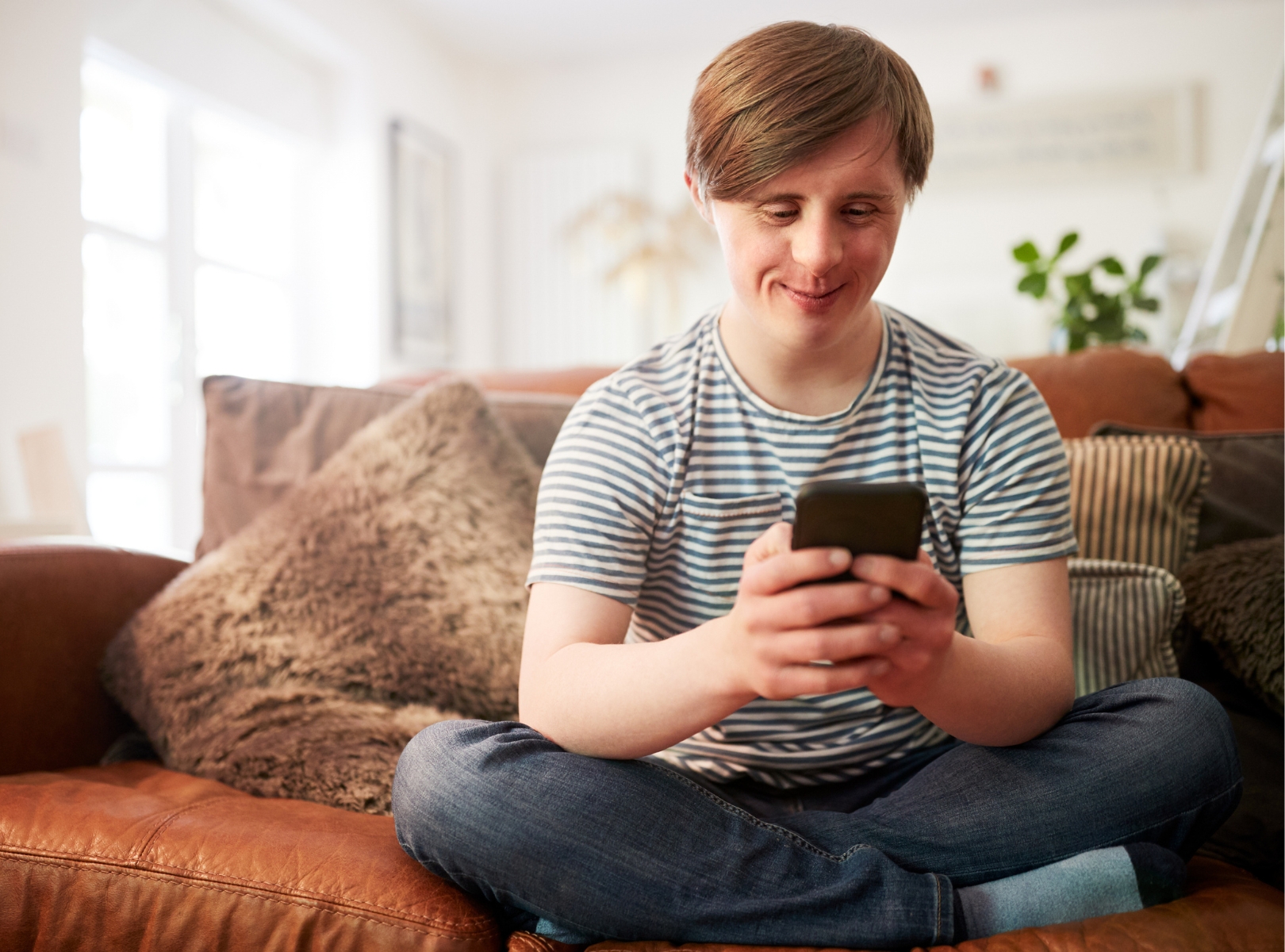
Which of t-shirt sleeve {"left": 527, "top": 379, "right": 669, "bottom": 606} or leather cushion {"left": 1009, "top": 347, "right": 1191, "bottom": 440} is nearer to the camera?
t-shirt sleeve {"left": 527, "top": 379, "right": 669, "bottom": 606}

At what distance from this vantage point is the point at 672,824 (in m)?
0.76

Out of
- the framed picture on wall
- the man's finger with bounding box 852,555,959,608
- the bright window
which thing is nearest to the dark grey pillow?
the man's finger with bounding box 852,555,959,608

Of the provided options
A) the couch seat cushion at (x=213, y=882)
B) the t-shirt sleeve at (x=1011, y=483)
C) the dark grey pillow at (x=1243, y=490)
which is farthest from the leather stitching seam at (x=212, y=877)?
the dark grey pillow at (x=1243, y=490)

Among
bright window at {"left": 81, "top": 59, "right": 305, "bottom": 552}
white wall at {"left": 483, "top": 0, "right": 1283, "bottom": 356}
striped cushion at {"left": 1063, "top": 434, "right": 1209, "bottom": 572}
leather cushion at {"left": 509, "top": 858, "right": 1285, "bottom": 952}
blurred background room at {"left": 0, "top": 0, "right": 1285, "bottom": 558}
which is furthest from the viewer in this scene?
white wall at {"left": 483, "top": 0, "right": 1283, "bottom": 356}

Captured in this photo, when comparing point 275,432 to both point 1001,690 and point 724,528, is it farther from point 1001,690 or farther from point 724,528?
A: point 1001,690

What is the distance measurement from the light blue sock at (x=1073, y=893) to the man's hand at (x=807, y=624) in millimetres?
242

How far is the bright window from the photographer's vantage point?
294cm

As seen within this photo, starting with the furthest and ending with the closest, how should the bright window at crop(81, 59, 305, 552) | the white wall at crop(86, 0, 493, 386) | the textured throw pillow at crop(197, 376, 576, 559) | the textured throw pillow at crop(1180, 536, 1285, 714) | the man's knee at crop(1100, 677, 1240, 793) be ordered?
the white wall at crop(86, 0, 493, 386) < the bright window at crop(81, 59, 305, 552) < the textured throw pillow at crop(197, 376, 576, 559) < the textured throw pillow at crop(1180, 536, 1285, 714) < the man's knee at crop(1100, 677, 1240, 793)

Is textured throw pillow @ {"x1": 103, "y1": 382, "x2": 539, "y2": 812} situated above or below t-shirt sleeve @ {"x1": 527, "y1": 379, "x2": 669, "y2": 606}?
below

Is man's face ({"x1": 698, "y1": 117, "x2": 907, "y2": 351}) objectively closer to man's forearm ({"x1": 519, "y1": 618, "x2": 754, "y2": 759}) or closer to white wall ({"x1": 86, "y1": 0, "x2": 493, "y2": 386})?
man's forearm ({"x1": 519, "y1": 618, "x2": 754, "y2": 759})

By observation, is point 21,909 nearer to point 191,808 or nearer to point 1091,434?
point 191,808

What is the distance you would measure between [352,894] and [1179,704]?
0.68 meters

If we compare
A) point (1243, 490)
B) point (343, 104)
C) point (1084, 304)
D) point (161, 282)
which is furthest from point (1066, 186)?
point (161, 282)

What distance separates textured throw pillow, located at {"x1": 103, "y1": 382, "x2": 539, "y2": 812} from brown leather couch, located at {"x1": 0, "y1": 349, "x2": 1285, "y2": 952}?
0.23 ft
